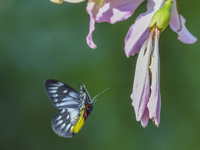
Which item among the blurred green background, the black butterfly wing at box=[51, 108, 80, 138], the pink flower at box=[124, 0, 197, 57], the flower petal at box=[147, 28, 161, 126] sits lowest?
the blurred green background

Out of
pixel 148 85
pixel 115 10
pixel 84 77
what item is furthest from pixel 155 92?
pixel 84 77

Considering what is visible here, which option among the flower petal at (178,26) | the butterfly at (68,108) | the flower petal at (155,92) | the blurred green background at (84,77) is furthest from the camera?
the blurred green background at (84,77)

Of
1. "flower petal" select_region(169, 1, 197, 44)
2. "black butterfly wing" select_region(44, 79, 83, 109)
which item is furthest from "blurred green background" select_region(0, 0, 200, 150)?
"flower petal" select_region(169, 1, 197, 44)

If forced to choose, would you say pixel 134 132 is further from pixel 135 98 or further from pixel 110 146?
pixel 135 98

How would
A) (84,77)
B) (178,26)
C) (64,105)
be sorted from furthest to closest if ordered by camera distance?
(84,77)
(64,105)
(178,26)

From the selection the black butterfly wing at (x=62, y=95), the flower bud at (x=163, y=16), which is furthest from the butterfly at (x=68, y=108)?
the flower bud at (x=163, y=16)

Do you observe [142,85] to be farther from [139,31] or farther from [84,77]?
[84,77]

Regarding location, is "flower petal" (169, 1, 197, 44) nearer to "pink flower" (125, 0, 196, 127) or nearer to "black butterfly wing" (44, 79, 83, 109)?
"pink flower" (125, 0, 196, 127)

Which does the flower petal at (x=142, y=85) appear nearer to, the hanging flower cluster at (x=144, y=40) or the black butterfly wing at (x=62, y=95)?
the hanging flower cluster at (x=144, y=40)
